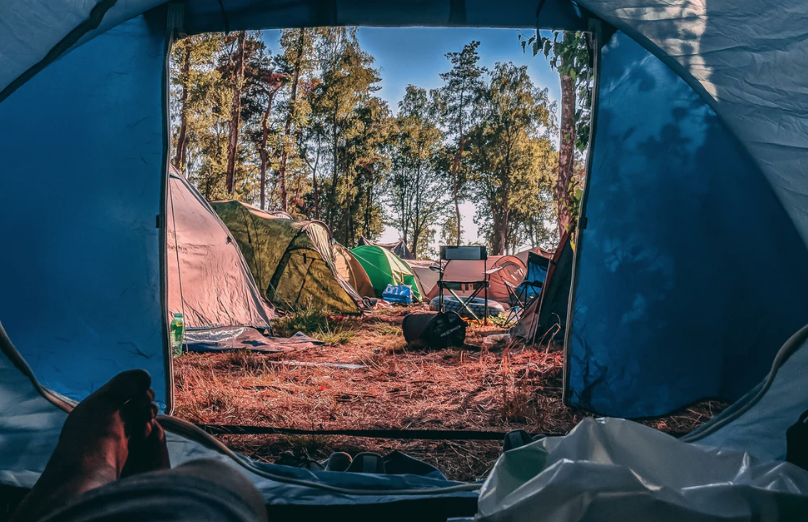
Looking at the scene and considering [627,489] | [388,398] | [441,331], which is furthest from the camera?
[441,331]

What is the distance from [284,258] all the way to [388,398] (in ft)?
14.2

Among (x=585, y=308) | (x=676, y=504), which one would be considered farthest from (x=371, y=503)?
(x=585, y=308)

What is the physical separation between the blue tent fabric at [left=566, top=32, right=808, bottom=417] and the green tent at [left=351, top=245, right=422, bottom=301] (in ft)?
29.1

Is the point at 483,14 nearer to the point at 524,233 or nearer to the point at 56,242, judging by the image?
the point at 56,242

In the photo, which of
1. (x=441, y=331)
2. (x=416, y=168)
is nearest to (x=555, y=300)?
(x=441, y=331)

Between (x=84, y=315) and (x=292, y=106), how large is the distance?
1847cm

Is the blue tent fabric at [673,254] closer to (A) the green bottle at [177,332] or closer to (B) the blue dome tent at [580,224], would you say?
(B) the blue dome tent at [580,224]

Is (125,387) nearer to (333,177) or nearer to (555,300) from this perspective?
(555,300)

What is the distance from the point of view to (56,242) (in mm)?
2150

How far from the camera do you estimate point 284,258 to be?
709 centimetres

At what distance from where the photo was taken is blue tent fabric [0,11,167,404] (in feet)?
6.82

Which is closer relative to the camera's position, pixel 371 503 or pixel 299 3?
pixel 371 503

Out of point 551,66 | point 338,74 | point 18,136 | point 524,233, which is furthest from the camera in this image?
point 524,233

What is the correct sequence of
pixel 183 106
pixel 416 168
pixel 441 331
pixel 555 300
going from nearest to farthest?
pixel 555 300, pixel 441 331, pixel 183 106, pixel 416 168
